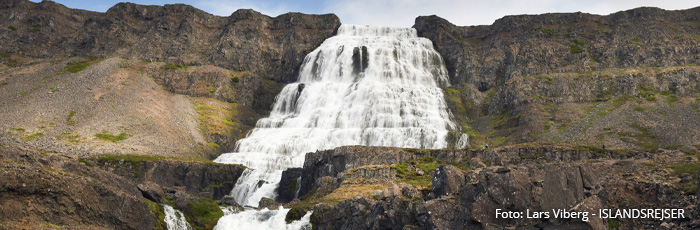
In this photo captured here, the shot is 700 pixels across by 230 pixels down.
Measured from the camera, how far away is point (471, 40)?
133m

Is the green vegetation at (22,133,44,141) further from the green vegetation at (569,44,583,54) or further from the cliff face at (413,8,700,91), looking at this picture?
the green vegetation at (569,44,583,54)

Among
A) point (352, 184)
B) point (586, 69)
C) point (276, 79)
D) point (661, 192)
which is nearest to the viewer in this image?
point (661, 192)

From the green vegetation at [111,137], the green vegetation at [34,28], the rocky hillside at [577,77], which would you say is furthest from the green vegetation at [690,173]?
the green vegetation at [34,28]

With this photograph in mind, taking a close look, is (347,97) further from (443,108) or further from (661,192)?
(661,192)

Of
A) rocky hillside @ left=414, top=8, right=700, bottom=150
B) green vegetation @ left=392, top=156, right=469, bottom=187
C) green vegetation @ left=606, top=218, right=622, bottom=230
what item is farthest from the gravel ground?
green vegetation @ left=606, top=218, right=622, bottom=230

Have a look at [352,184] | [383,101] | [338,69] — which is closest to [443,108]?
[383,101]

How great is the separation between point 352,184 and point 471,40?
86.2 metres

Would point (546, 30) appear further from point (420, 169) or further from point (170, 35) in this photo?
point (170, 35)

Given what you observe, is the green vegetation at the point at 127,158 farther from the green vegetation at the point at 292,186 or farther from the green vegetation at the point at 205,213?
Result: the green vegetation at the point at 205,213

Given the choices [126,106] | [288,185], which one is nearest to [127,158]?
[126,106]

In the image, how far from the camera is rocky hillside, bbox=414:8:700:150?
279 ft

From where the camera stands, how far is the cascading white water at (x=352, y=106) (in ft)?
278

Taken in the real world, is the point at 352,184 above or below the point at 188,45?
Result: below

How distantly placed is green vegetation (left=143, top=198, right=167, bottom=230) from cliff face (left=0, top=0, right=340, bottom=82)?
8153cm
